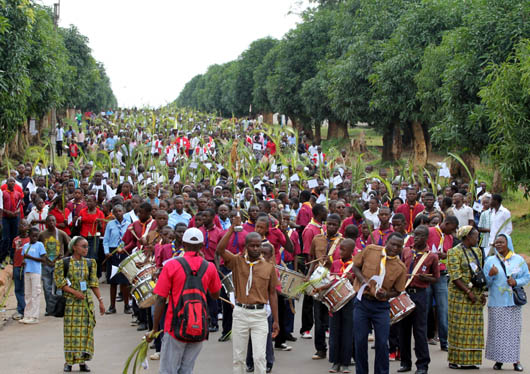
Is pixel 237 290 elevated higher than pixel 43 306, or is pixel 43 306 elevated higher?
pixel 237 290

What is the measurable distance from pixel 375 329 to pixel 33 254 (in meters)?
5.74

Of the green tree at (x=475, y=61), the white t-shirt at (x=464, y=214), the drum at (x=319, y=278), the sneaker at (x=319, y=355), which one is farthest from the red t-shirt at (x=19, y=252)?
the green tree at (x=475, y=61)

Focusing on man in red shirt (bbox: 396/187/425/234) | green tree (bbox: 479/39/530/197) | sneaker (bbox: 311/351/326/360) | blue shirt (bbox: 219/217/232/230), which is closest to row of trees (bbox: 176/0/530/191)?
green tree (bbox: 479/39/530/197)

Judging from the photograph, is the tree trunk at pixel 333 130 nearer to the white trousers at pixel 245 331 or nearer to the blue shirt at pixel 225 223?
the blue shirt at pixel 225 223

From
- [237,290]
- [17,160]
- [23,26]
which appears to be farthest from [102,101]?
[237,290]

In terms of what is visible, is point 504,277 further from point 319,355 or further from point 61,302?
point 61,302

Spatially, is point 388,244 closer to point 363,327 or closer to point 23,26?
point 363,327

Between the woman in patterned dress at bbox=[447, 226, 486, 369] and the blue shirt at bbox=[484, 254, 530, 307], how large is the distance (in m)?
0.18

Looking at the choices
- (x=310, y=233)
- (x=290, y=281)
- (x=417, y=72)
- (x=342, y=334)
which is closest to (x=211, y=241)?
(x=310, y=233)

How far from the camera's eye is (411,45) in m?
29.4

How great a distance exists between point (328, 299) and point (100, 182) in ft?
32.8

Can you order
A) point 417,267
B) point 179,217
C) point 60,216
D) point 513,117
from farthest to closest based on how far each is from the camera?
1. point 513,117
2. point 60,216
3. point 179,217
4. point 417,267

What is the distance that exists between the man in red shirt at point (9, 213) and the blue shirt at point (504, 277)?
9.84 metres

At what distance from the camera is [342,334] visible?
8992mm
